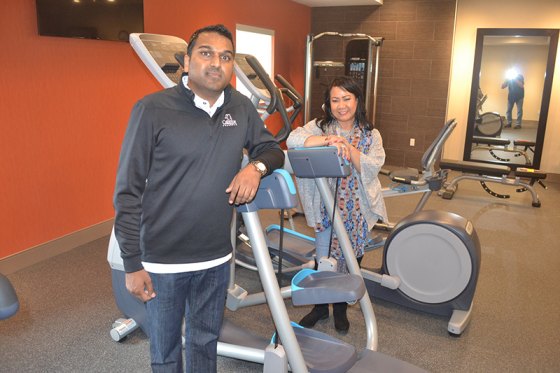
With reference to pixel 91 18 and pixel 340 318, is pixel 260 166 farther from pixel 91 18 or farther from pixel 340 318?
pixel 91 18

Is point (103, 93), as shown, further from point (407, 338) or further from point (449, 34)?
point (449, 34)

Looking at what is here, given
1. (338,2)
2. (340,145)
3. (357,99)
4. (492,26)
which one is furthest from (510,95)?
(340,145)

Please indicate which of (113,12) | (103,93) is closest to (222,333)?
(103,93)

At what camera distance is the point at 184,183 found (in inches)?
58.6

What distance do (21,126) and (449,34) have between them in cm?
560

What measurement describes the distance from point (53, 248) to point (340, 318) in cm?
233

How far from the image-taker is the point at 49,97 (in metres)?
3.57

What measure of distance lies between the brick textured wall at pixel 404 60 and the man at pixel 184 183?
5.67 metres

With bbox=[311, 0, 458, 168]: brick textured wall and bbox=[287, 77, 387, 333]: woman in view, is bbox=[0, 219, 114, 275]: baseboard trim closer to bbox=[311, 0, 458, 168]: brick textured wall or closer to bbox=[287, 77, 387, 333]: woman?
bbox=[287, 77, 387, 333]: woman

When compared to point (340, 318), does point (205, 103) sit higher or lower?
higher

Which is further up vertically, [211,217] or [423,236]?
[211,217]

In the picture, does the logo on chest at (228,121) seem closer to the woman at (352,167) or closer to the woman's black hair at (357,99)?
the woman at (352,167)

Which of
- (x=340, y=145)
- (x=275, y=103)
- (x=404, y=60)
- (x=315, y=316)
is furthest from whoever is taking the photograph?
(x=404, y=60)

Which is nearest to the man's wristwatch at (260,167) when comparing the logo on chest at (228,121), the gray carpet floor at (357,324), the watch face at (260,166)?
the watch face at (260,166)
